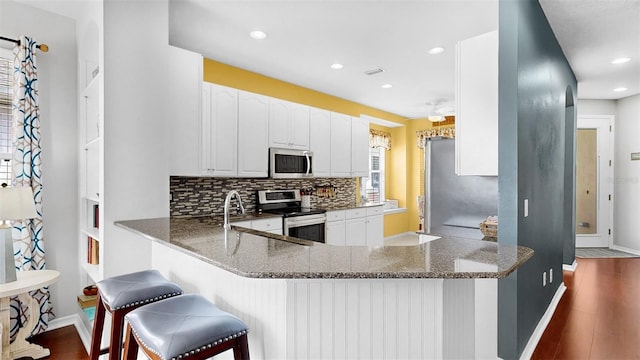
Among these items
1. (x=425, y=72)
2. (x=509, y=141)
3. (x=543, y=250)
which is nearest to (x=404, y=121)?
(x=425, y=72)

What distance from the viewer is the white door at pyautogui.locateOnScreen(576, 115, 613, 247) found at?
19.2ft

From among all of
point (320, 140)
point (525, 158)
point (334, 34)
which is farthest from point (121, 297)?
point (320, 140)

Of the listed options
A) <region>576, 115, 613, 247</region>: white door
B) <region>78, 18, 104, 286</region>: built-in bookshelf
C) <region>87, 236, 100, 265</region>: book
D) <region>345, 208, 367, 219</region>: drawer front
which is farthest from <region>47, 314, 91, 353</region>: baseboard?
<region>576, 115, 613, 247</region>: white door

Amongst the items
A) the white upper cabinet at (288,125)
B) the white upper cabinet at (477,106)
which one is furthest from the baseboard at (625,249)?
the white upper cabinet at (288,125)

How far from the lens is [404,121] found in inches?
288

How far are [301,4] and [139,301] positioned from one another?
2.27 meters

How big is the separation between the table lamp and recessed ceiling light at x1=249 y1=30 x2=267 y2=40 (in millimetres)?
2133

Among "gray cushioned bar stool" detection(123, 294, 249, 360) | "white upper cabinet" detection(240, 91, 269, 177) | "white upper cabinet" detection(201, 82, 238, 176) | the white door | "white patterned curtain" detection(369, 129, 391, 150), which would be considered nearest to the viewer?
"gray cushioned bar stool" detection(123, 294, 249, 360)

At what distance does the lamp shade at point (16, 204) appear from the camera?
220 centimetres

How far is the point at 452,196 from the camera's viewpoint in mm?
3383

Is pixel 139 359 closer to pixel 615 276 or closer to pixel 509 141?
pixel 509 141

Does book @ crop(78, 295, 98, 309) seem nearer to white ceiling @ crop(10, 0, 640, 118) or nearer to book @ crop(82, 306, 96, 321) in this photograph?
book @ crop(82, 306, 96, 321)

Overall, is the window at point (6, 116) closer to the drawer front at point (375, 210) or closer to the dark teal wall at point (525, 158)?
the dark teal wall at point (525, 158)

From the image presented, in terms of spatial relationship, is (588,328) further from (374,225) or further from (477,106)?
(374,225)
